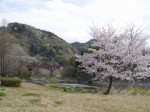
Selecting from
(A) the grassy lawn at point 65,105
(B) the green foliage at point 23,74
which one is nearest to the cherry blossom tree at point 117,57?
(A) the grassy lawn at point 65,105

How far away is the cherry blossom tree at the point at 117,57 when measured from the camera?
26547 mm

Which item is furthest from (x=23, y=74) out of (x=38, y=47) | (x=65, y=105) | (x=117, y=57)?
(x=38, y=47)

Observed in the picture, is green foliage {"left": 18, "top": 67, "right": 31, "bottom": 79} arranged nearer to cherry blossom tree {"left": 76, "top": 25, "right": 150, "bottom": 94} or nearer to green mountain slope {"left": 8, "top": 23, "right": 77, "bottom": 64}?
cherry blossom tree {"left": 76, "top": 25, "right": 150, "bottom": 94}

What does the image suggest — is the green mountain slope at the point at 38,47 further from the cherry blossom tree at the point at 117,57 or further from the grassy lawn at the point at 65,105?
Result: the grassy lawn at the point at 65,105

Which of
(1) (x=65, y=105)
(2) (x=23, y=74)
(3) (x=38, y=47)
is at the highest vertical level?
(3) (x=38, y=47)

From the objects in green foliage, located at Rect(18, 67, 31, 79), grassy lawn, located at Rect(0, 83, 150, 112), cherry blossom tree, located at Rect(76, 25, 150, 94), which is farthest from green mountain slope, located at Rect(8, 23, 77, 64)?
grassy lawn, located at Rect(0, 83, 150, 112)

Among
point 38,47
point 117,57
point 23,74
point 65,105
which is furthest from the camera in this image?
point 38,47

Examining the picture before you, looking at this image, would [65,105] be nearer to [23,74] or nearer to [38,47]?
[23,74]

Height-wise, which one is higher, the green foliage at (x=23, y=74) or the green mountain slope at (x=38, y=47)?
the green mountain slope at (x=38, y=47)

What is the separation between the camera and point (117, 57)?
27.1 metres

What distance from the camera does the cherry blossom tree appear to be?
2655cm

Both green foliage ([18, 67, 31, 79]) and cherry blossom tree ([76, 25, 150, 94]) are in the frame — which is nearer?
cherry blossom tree ([76, 25, 150, 94])

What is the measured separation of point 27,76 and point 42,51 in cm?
7763

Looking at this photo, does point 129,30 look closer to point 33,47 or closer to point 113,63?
point 113,63
